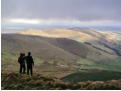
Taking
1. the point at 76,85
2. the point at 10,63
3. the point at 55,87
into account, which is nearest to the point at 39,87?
the point at 55,87

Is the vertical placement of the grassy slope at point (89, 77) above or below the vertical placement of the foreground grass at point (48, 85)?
below

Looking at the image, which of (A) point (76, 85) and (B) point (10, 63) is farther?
(B) point (10, 63)

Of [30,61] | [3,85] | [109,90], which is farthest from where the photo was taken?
[30,61]

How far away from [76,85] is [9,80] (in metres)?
7.32

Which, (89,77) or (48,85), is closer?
(48,85)

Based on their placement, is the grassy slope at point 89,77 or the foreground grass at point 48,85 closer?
the foreground grass at point 48,85

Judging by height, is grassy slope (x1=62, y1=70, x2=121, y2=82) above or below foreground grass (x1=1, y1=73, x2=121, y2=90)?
below

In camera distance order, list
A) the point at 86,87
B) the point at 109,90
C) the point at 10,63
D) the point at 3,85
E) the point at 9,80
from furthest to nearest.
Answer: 1. the point at 10,63
2. the point at 9,80
3. the point at 3,85
4. the point at 86,87
5. the point at 109,90

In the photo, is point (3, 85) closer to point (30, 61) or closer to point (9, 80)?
point (9, 80)

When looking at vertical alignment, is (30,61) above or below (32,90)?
above

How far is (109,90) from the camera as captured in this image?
61.0ft

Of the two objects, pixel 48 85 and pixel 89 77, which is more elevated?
pixel 48 85

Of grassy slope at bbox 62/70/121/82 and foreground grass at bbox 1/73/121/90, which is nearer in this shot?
foreground grass at bbox 1/73/121/90

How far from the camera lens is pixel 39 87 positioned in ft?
67.5
